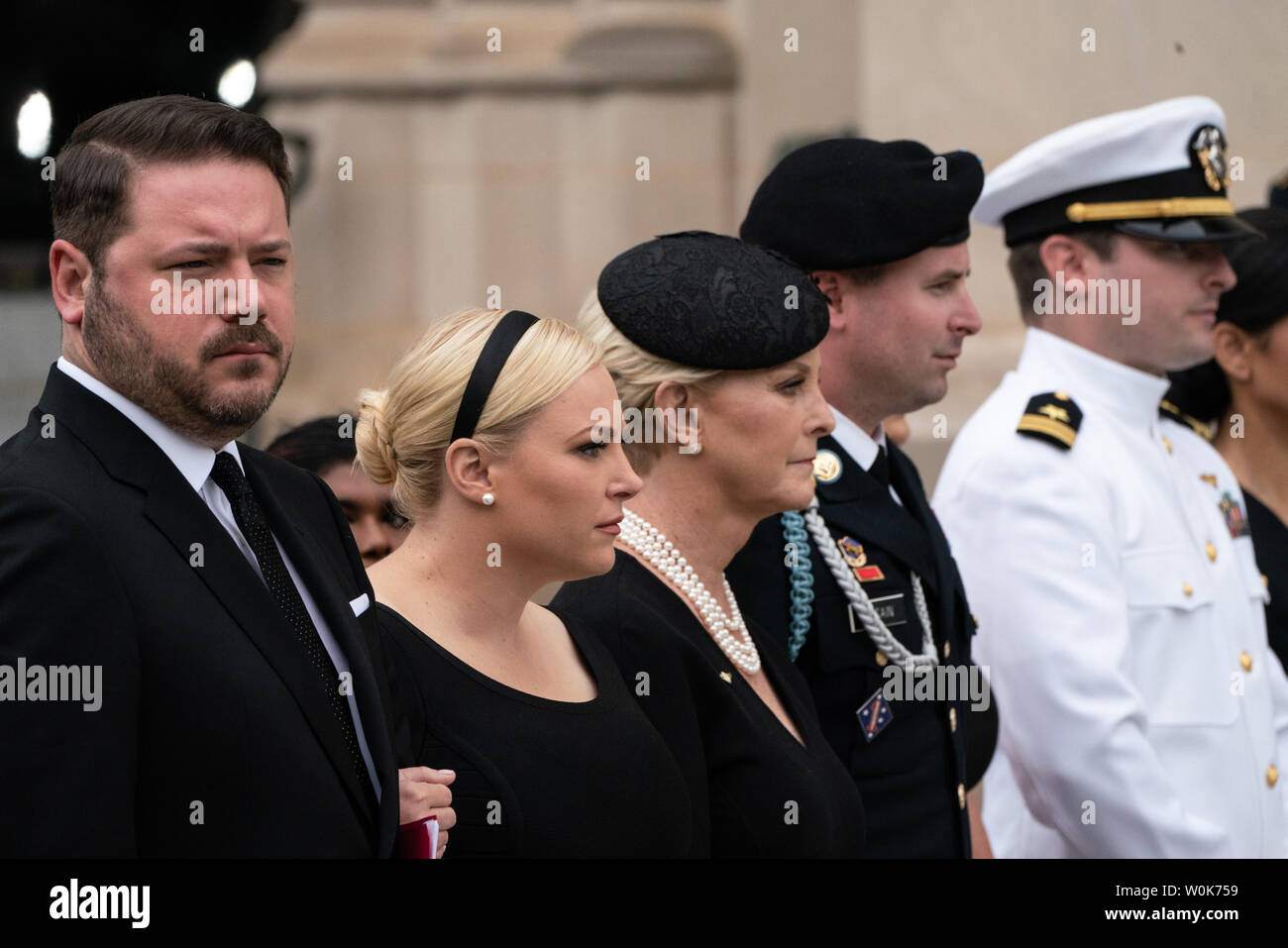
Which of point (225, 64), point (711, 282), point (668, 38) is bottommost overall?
point (711, 282)

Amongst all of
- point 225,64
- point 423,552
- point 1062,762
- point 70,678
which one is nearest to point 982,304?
point 225,64

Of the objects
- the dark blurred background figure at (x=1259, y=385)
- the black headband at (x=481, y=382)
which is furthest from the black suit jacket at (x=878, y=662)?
the dark blurred background figure at (x=1259, y=385)

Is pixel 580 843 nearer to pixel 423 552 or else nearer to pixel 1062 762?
pixel 423 552

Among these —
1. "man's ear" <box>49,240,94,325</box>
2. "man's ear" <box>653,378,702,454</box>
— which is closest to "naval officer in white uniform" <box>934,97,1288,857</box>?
"man's ear" <box>653,378,702,454</box>

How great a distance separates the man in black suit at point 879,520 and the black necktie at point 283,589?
1.10 m

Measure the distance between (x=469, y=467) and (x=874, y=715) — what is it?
962mm

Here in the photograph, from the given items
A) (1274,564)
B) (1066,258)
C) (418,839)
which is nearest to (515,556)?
(418,839)

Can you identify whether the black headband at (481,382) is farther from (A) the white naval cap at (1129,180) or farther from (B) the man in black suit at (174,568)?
(A) the white naval cap at (1129,180)

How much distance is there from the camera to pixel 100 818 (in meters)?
1.67

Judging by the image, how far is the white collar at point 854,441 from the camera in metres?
3.20

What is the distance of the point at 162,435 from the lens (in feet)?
Result: 6.34

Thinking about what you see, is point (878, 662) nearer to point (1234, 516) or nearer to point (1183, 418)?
point (1234, 516)

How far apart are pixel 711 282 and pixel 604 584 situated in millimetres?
529

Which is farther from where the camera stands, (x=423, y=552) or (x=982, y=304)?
(x=982, y=304)
